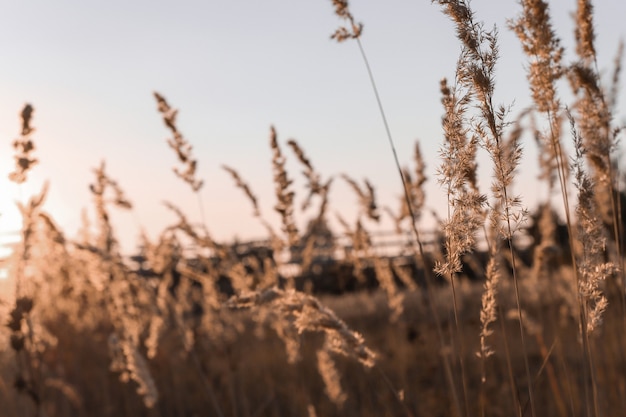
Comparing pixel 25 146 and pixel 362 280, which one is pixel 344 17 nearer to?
pixel 25 146

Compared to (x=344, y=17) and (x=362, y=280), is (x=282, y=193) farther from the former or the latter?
(x=362, y=280)

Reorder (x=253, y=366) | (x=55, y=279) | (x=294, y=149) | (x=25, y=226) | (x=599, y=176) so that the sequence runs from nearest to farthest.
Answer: (x=599, y=176) < (x=25, y=226) < (x=294, y=149) < (x=55, y=279) < (x=253, y=366)

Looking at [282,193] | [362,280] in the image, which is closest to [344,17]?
[282,193]

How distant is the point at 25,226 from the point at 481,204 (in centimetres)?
166

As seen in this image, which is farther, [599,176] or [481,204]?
[599,176]

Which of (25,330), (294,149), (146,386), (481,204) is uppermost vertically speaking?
(294,149)

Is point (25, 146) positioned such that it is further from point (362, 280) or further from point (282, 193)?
point (362, 280)

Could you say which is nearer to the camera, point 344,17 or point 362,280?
point 344,17

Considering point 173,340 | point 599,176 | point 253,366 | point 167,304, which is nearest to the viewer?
point 599,176

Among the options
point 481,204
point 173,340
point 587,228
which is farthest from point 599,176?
point 173,340

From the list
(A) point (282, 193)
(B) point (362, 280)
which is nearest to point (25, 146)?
(A) point (282, 193)

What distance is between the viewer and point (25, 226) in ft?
8.23

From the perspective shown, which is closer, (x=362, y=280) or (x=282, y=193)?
(x=282, y=193)

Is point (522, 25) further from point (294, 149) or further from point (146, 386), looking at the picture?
point (146, 386)
